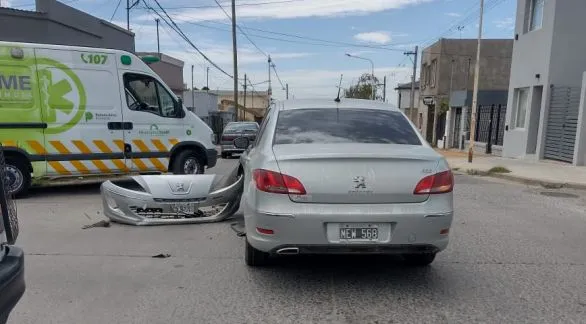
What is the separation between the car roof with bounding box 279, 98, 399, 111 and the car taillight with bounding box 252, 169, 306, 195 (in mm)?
1346

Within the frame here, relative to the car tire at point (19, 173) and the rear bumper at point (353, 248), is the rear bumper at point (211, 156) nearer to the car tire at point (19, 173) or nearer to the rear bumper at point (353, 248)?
the car tire at point (19, 173)

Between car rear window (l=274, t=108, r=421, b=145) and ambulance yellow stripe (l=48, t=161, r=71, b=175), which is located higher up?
car rear window (l=274, t=108, r=421, b=145)

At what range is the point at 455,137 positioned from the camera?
31281 mm

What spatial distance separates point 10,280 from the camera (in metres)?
2.59

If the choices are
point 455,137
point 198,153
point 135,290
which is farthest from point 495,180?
point 455,137

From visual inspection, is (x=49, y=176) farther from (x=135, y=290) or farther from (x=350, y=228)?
(x=350, y=228)

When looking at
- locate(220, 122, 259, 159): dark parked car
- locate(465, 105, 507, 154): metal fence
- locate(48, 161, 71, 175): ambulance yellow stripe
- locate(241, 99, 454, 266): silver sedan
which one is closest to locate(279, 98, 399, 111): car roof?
locate(241, 99, 454, 266): silver sedan

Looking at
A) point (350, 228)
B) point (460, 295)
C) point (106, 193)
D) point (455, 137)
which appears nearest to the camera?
point (350, 228)

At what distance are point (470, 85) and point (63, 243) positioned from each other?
3660 cm

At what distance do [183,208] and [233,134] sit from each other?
13817mm

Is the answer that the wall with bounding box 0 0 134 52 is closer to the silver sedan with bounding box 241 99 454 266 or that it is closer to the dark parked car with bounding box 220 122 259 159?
the dark parked car with bounding box 220 122 259 159

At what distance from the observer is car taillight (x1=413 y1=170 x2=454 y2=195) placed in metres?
4.30

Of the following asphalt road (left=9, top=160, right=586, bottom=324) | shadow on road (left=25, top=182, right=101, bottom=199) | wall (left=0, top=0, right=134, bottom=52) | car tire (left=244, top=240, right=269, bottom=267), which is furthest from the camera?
wall (left=0, top=0, right=134, bottom=52)

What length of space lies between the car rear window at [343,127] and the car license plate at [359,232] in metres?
0.95
